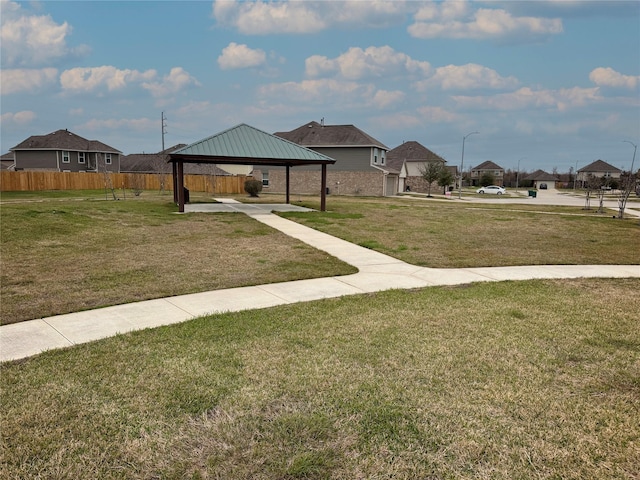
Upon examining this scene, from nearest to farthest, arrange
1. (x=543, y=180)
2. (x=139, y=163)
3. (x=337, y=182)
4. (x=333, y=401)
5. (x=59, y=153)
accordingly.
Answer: (x=333, y=401) < (x=337, y=182) < (x=59, y=153) < (x=139, y=163) < (x=543, y=180)

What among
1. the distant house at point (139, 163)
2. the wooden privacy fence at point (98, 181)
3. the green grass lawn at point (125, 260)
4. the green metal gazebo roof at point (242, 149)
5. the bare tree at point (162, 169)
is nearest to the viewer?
the green grass lawn at point (125, 260)

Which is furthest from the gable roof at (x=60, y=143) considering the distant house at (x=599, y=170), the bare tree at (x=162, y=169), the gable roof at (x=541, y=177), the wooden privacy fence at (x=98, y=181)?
the distant house at (x=599, y=170)

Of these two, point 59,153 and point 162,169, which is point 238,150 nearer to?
point 162,169

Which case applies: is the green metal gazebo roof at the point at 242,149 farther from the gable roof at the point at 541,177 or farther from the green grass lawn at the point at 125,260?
the gable roof at the point at 541,177

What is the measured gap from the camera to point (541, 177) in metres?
112

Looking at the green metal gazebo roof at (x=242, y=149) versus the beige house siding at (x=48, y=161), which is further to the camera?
the beige house siding at (x=48, y=161)

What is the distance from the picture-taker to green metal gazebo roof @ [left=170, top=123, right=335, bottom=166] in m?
19.6

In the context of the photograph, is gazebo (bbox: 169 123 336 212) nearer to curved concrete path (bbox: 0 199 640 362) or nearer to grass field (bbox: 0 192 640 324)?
grass field (bbox: 0 192 640 324)

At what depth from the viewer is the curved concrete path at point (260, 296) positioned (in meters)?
5.17

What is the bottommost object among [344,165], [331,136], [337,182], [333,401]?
[333,401]

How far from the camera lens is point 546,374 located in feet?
14.2

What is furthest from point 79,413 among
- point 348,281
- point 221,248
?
point 221,248

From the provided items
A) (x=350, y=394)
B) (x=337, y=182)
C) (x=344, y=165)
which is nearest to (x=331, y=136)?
(x=344, y=165)

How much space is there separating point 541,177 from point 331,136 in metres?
87.2
